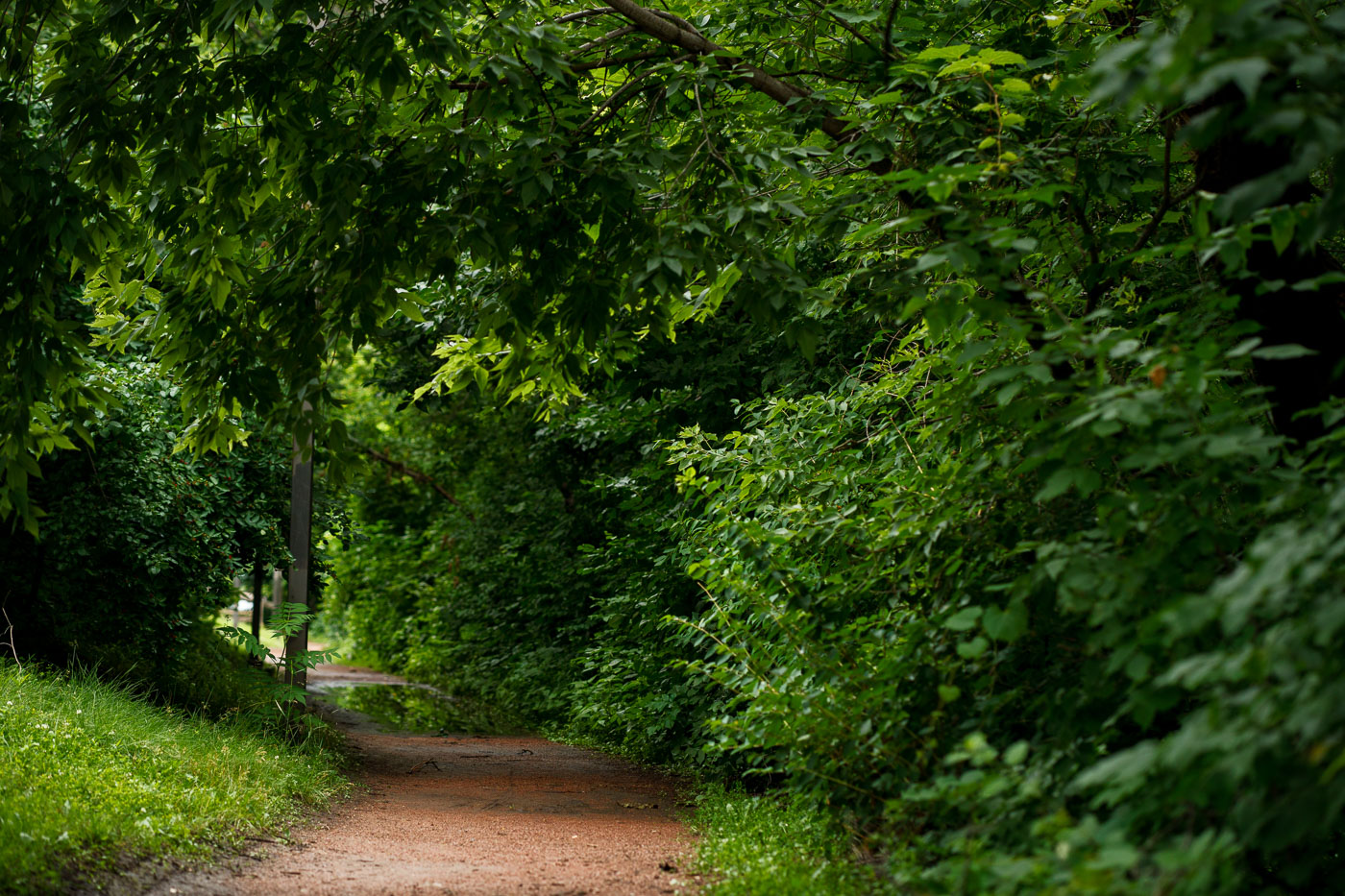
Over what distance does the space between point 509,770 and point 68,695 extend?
3985 millimetres

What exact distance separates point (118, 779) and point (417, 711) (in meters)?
9.34

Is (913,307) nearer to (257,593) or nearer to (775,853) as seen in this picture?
(775,853)

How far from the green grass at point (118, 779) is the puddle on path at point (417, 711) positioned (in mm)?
4873

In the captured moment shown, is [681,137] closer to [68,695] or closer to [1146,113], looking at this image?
[1146,113]

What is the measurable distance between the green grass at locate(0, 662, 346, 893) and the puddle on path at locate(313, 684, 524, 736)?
487 cm

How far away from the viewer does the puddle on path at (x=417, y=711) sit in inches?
526

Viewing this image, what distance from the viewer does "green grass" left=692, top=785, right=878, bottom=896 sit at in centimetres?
459

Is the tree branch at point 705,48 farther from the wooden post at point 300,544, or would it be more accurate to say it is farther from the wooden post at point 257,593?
the wooden post at point 257,593

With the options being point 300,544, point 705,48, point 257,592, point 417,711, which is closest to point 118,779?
point 300,544

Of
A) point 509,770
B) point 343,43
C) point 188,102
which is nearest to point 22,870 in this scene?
point 188,102

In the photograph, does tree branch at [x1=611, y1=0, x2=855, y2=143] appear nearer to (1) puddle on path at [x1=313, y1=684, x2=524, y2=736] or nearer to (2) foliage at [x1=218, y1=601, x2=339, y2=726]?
(2) foliage at [x1=218, y1=601, x2=339, y2=726]

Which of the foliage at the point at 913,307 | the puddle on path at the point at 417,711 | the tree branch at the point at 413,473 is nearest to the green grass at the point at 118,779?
the foliage at the point at 913,307

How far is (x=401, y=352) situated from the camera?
13.9 meters

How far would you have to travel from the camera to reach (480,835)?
22.1ft
